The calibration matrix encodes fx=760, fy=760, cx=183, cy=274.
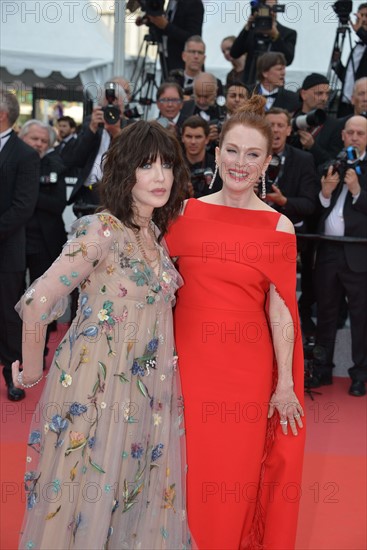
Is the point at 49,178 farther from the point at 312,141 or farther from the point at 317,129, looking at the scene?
the point at 317,129

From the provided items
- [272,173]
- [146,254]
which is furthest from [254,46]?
[146,254]

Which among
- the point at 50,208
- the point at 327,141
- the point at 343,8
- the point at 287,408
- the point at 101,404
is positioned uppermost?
the point at 343,8

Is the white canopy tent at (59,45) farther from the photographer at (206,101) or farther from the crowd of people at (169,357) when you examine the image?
the crowd of people at (169,357)

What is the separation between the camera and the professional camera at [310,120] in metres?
5.07

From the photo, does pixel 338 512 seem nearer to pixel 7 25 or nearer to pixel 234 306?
pixel 234 306

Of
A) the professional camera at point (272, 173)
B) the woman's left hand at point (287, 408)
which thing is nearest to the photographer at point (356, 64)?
the professional camera at point (272, 173)

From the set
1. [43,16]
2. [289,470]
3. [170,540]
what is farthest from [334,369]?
[43,16]

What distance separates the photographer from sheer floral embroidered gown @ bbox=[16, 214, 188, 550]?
2.13 metres

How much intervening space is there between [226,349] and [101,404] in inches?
19.0

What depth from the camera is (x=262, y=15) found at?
6016 mm

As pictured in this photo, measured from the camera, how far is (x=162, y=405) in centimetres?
226

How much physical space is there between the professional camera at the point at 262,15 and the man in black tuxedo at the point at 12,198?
2.46 m

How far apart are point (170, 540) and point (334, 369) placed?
327cm

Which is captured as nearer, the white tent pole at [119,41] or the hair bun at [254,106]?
the hair bun at [254,106]
